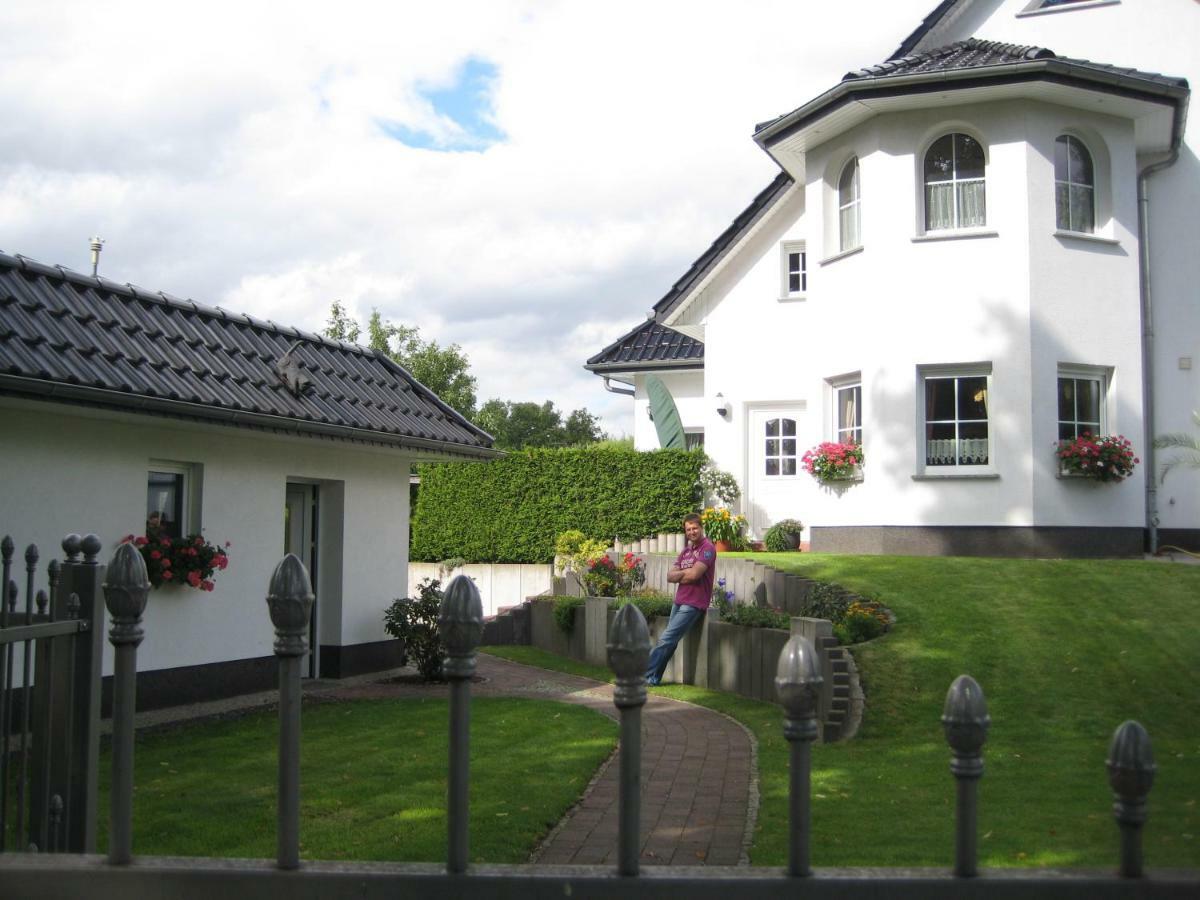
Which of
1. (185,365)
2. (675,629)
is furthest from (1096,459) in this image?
(185,365)

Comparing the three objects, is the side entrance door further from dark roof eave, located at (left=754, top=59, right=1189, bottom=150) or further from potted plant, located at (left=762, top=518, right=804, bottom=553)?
dark roof eave, located at (left=754, top=59, right=1189, bottom=150)

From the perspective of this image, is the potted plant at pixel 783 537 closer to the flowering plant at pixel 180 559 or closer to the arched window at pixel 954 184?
the arched window at pixel 954 184

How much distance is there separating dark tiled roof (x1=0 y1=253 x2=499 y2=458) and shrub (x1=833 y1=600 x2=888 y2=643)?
5812mm

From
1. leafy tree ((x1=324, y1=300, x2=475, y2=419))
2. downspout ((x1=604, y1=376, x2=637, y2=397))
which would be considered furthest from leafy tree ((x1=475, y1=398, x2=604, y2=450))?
downspout ((x1=604, y1=376, x2=637, y2=397))

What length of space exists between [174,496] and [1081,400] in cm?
1292

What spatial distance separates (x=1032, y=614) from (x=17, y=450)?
32.7 feet

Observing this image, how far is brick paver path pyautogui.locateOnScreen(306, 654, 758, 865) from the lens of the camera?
19.8ft

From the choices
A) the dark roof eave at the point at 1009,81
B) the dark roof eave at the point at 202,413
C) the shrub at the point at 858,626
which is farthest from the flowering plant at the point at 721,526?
the shrub at the point at 858,626

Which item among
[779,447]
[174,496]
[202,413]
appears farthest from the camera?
[779,447]

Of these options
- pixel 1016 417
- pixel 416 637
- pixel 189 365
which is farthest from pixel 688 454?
pixel 189 365

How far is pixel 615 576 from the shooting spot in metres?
18.0

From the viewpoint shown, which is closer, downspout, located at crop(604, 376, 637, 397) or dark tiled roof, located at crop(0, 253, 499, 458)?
dark tiled roof, located at crop(0, 253, 499, 458)

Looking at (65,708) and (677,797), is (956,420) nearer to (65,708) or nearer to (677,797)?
(677,797)

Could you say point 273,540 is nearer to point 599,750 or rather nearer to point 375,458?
point 375,458
